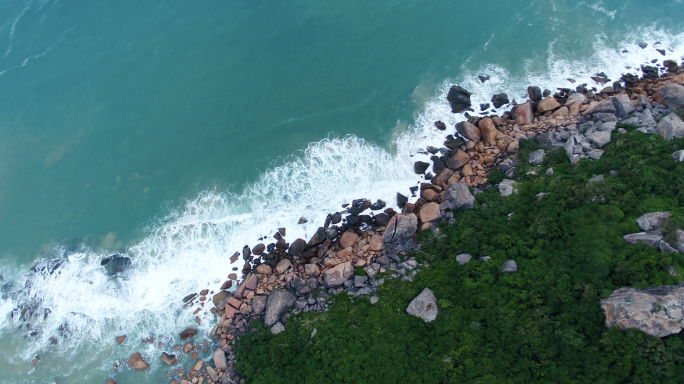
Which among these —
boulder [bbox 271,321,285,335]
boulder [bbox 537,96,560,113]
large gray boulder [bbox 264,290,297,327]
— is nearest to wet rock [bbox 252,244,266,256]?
large gray boulder [bbox 264,290,297,327]

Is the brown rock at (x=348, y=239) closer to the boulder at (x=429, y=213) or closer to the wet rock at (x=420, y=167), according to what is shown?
the boulder at (x=429, y=213)

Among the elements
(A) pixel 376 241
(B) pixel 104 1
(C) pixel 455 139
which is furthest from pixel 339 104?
(B) pixel 104 1

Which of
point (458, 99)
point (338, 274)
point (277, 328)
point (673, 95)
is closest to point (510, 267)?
point (338, 274)

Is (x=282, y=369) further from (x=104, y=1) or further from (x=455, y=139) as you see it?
(x=104, y=1)

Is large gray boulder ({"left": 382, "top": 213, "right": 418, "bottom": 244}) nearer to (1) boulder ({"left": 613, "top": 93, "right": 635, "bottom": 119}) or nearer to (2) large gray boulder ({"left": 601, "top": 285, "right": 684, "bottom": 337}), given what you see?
(2) large gray boulder ({"left": 601, "top": 285, "right": 684, "bottom": 337})

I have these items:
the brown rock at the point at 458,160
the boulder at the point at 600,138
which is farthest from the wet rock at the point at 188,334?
the boulder at the point at 600,138

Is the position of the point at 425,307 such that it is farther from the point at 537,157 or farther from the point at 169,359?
the point at 169,359
